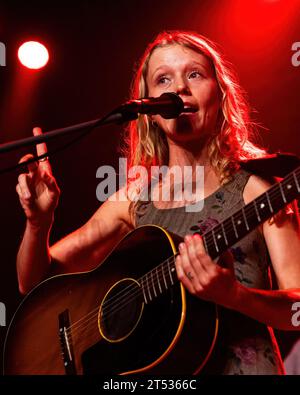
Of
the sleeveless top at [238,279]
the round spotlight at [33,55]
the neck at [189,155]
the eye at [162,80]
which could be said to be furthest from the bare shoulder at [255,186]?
the round spotlight at [33,55]

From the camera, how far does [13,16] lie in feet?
9.39

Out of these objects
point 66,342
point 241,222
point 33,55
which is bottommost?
point 66,342

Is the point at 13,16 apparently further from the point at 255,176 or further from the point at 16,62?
the point at 255,176

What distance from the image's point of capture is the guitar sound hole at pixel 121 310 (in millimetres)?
1475

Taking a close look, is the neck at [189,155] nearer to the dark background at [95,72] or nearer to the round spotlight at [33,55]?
the dark background at [95,72]

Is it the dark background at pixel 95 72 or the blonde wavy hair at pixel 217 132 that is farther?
the dark background at pixel 95 72

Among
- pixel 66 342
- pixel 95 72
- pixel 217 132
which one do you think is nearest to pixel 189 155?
pixel 217 132

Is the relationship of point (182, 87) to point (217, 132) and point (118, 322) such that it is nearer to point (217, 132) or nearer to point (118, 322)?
point (217, 132)

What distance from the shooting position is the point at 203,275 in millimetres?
1274

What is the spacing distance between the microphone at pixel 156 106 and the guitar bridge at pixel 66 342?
2.36 feet

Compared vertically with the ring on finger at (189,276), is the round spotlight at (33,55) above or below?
above

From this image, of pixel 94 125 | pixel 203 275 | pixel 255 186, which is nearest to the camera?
pixel 203 275

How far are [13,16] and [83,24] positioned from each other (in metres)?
0.38

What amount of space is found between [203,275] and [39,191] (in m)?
0.73
